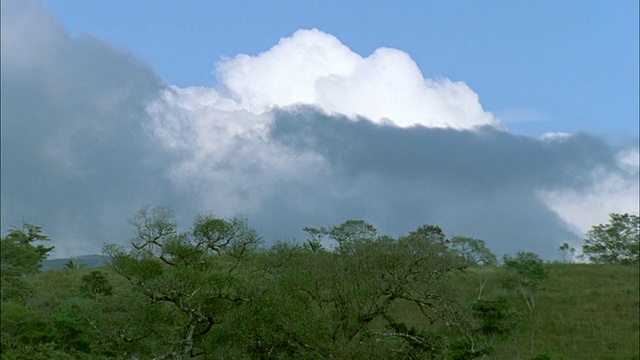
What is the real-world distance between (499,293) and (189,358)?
1495 inches

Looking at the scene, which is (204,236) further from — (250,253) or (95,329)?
(95,329)

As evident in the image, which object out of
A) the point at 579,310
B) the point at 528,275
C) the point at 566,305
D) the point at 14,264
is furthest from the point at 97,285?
the point at 579,310

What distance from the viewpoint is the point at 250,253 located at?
27.0 metres

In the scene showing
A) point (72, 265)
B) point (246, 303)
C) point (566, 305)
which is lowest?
point (246, 303)

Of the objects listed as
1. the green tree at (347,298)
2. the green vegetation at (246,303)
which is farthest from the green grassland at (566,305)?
the green tree at (347,298)

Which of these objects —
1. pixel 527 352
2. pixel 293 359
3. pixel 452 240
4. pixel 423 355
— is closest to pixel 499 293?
pixel 527 352

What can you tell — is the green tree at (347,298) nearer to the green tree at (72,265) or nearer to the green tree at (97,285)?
the green tree at (97,285)

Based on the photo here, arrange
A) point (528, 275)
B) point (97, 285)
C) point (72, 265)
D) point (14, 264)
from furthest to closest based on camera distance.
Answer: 1. point (72, 265)
2. point (528, 275)
3. point (97, 285)
4. point (14, 264)

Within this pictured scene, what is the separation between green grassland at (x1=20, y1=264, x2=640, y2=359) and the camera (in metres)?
44.8

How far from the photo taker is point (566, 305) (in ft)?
178

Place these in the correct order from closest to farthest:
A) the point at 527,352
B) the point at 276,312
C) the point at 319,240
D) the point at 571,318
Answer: the point at 276,312
the point at 319,240
the point at 527,352
the point at 571,318

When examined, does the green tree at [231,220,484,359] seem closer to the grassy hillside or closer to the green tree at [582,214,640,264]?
the grassy hillside

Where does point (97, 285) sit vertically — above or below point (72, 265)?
below

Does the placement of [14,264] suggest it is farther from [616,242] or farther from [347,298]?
[616,242]
